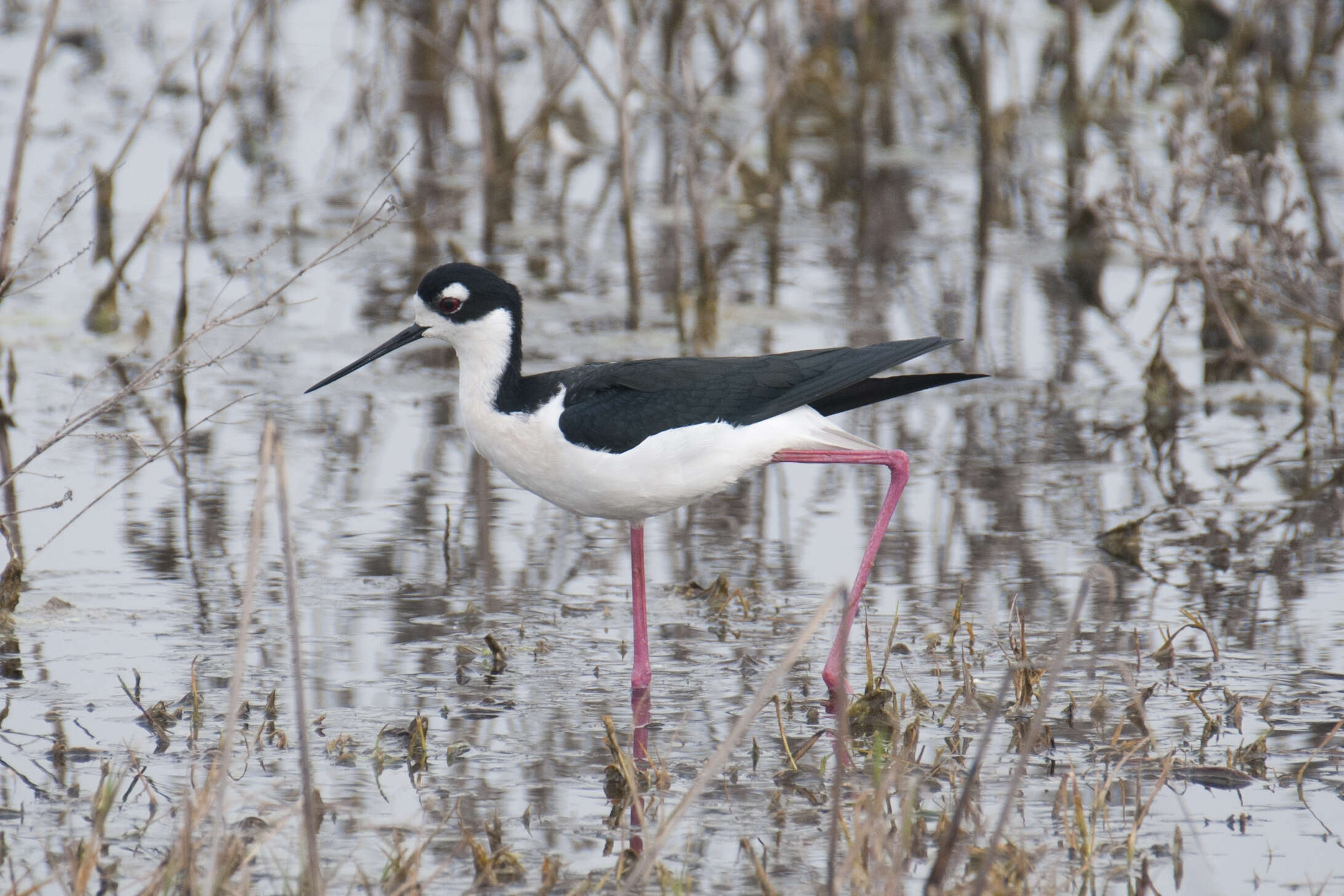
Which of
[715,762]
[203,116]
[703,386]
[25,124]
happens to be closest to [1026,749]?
[715,762]

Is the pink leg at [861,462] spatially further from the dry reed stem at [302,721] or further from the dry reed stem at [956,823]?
the dry reed stem at [302,721]

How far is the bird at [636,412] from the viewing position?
431 cm

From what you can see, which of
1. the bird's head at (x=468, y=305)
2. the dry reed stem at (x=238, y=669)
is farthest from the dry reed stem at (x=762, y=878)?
the bird's head at (x=468, y=305)

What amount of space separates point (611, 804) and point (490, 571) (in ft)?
4.97

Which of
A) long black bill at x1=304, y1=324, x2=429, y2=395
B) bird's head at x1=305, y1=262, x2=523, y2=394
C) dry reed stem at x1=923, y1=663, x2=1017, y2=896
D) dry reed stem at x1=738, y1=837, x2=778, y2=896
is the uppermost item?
bird's head at x1=305, y1=262, x2=523, y2=394

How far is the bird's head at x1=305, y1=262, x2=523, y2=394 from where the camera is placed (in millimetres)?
4492

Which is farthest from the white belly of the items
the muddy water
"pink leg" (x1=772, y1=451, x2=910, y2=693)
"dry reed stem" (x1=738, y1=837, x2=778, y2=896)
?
"dry reed stem" (x1=738, y1=837, x2=778, y2=896)

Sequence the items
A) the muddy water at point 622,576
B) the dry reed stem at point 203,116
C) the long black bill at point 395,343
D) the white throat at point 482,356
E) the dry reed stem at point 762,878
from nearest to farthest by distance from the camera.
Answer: the dry reed stem at point 762,878, the muddy water at point 622,576, the white throat at point 482,356, the long black bill at point 395,343, the dry reed stem at point 203,116

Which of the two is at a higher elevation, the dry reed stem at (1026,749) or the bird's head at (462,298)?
the bird's head at (462,298)

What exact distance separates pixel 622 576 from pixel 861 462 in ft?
2.67

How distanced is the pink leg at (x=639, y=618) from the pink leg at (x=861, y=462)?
0.40 m

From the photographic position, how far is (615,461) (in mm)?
4277

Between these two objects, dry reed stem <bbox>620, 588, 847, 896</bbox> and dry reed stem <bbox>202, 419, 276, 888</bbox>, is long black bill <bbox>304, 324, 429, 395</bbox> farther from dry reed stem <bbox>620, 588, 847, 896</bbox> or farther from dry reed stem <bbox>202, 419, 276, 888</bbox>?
dry reed stem <bbox>620, 588, 847, 896</bbox>

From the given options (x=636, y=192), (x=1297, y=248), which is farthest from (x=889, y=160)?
(x=1297, y=248)
